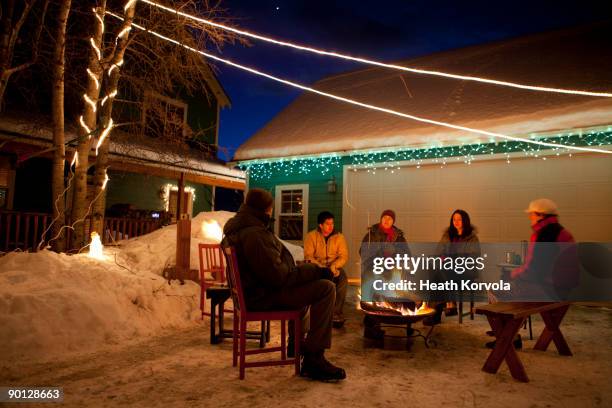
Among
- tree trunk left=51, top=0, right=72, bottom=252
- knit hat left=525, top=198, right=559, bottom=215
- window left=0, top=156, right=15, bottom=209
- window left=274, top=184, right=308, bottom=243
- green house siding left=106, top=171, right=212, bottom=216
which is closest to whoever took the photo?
knit hat left=525, top=198, right=559, bottom=215

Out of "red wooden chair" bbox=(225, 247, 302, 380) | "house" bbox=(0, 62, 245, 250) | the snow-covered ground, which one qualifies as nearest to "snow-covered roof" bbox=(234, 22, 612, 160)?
"house" bbox=(0, 62, 245, 250)

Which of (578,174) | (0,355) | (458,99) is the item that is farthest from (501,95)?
(0,355)

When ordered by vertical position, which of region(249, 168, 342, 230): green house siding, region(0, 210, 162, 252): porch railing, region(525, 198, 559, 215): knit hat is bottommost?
region(0, 210, 162, 252): porch railing

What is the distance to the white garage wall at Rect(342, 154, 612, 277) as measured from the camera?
23.9 ft

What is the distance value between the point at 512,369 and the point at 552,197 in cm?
494

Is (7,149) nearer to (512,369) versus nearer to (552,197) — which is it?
A: (512,369)

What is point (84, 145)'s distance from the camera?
7.34 m

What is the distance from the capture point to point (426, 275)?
7777 millimetres

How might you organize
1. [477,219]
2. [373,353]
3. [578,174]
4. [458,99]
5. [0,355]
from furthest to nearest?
1. [458,99]
2. [477,219]
3. [578,174]
4. [373,353]
5. [0,355]

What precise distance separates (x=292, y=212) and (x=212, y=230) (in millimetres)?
2424

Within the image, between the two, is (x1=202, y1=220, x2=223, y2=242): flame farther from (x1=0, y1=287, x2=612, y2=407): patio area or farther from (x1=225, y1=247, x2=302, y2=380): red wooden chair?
(x1=225, y1=247, x2=302, y2=380): red wooden chair

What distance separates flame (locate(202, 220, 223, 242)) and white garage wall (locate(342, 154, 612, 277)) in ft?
9.31

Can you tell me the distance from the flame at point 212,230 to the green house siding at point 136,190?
5.78m

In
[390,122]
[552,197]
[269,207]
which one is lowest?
[269,207]
